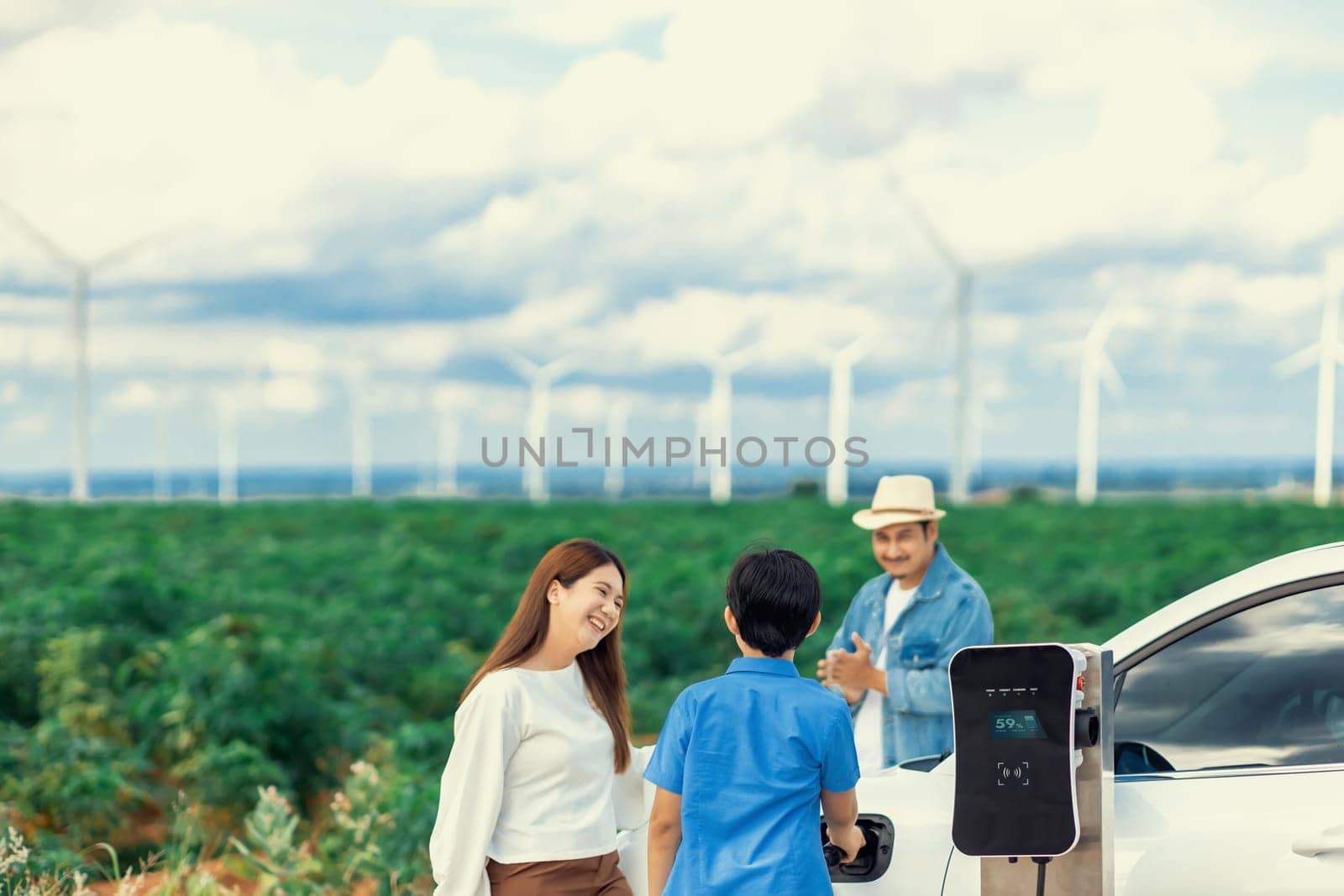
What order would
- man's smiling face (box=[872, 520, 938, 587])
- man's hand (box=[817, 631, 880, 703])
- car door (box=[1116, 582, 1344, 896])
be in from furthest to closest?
man's smiling face (box=[872, 520, 938, 587])
man's hand (box=[817, 631, 880, 703])
car door (box=[1116, 582, 1344, 896])

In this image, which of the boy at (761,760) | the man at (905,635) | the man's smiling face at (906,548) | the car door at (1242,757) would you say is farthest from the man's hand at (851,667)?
the boy at (761,760)

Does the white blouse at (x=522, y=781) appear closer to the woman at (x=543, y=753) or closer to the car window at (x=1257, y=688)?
the woman at (x=543, y=753)

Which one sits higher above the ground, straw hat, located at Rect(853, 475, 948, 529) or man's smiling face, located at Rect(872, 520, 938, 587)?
straw hat, located at Rect(853, 475, 948, 529)

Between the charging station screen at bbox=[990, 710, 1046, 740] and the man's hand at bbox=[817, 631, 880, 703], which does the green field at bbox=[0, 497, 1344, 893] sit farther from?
the charging station screen at bbox=[990, 710, 1046, 740]

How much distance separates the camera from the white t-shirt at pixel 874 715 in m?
4.84

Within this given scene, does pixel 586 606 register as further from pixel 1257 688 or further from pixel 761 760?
pixel 1257 688

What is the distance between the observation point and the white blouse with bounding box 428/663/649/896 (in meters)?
3.42

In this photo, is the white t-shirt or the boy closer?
the boy

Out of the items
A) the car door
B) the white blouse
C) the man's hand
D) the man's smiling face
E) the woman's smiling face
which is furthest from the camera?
the man's smiling face

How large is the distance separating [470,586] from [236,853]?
976 cm

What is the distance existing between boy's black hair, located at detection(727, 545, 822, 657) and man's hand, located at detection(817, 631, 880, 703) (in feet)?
4.41

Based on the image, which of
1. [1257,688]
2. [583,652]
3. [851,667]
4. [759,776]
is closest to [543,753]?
[583,652]

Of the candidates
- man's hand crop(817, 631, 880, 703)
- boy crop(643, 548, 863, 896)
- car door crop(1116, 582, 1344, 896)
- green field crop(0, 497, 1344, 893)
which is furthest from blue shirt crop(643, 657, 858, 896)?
green field crop(0, 497, 1344, 893)

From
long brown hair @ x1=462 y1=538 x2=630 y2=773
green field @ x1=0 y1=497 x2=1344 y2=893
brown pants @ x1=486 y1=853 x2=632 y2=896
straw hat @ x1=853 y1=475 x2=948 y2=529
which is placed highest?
straw hat @ x1=853 y1=475 x2=948 y2=529
